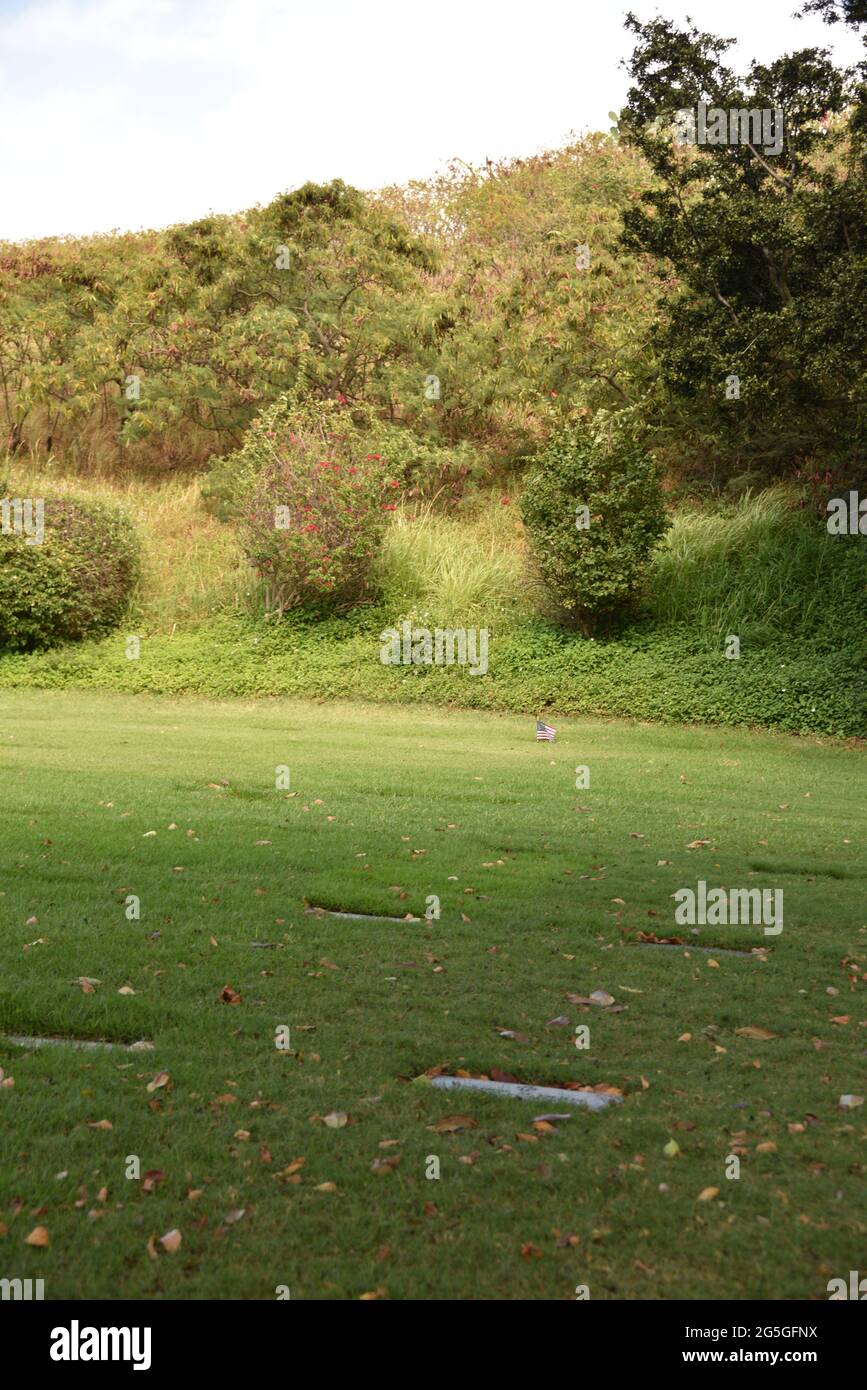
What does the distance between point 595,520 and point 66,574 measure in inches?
342

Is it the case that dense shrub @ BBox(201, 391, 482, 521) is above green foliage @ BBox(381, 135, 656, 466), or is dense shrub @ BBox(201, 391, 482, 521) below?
below

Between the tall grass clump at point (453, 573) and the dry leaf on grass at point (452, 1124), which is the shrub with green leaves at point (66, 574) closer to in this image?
the tall grass clump at point (453, 573)

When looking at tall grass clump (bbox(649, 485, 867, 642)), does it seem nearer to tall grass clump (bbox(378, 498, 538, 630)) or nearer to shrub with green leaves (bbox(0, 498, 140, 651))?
tall grass clump (bbox(378, 498, 538, 630))

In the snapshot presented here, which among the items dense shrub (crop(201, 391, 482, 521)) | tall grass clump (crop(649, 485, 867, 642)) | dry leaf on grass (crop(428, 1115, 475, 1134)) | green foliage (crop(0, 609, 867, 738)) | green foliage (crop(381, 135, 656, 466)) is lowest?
dry leaf on grass (crop(428, 1115, 475, 1134))

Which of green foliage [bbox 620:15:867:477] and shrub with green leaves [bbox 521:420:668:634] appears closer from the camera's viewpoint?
green foliage [bbox 620:15:867:477]

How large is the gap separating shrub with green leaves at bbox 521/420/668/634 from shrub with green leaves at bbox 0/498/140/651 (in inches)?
286

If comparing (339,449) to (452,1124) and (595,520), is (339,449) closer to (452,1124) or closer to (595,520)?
(595,520)

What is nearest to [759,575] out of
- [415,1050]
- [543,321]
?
[543,321]

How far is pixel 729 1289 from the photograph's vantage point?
2.89 meters

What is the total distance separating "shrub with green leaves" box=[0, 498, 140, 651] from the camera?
58.6 ft

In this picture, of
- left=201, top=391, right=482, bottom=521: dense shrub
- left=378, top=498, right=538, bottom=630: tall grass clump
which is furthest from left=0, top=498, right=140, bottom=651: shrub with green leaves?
left=378, top=498, right=538, bottom=630: tall grass clump

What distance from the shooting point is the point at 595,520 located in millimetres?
16719

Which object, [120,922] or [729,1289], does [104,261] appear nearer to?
[120,922]
